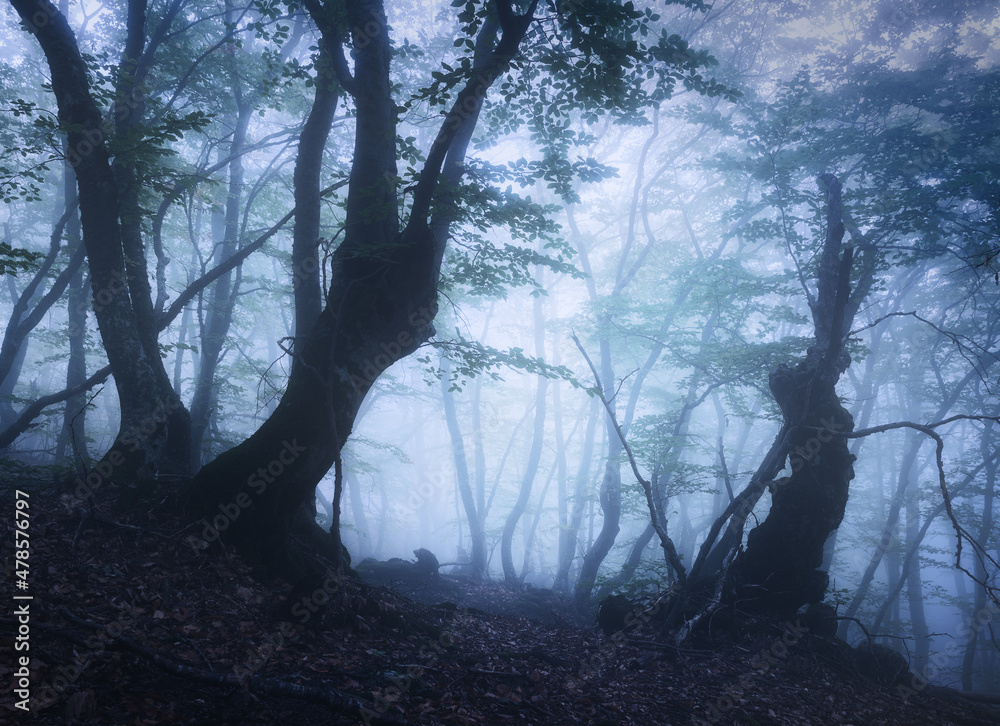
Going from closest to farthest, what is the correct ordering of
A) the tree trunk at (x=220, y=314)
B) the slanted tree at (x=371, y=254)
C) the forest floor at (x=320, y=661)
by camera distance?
the forest floor at (x=320, y=661) → the slanted tree at (x=371, y=254) → the tree trunk at (x=220, y=314)

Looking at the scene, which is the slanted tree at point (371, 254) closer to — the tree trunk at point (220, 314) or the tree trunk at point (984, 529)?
the tree trunk at point (220, 314)

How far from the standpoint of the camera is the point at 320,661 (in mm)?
3885

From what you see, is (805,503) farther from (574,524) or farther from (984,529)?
(984,529)

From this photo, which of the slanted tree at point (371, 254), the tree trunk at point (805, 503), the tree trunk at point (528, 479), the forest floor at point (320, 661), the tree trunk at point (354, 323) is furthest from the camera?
the tree trunk at point (528, 479)

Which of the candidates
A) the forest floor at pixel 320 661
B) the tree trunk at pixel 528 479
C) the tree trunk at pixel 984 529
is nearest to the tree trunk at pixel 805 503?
the forest floor at pixel 320 661

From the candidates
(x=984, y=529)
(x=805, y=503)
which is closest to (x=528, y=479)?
(x=805, y=503)

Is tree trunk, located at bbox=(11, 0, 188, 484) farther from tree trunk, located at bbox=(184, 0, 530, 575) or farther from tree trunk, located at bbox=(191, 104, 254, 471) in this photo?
tree trunk, located at bbox=(191, 104, 254, 471)

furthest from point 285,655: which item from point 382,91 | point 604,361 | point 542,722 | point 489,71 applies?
point 604,361

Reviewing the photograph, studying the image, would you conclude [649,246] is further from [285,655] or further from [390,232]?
[285,655]

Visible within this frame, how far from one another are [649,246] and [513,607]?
45.4 ft

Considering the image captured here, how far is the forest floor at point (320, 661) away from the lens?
2.94 meters

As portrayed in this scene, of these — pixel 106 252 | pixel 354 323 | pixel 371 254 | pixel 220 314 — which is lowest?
pixel 354 323

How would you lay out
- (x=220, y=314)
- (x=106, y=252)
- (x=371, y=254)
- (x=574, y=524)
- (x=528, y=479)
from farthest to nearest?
(x=574, y=524)
(x=528, y=479)
(x=220, y=314)
(x=106, y=252)
(x=371, y=254)

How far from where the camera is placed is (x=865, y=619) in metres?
17.7
